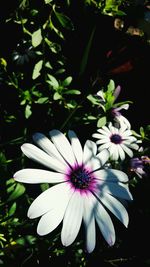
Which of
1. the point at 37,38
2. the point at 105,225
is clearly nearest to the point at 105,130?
the point at 37,38

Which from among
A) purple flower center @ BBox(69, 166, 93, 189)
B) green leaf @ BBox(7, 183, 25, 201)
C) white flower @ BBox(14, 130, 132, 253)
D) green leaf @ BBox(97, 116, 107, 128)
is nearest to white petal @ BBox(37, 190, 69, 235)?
white flower @ BBox(14, 130, 132, 253)

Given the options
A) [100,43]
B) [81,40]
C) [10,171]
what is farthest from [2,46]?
[10,171]

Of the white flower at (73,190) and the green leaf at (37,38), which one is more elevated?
the green leaf at (37,38)

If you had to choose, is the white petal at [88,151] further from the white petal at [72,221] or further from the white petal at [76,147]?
the white petal at [72,221]

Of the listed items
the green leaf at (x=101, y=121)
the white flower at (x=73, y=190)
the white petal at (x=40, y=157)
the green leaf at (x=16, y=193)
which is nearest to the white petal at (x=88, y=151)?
the white flower at (x=73, y=190)

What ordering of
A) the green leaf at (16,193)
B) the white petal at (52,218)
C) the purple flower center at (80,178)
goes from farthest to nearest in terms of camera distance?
the green leaf at (16,193), the purple flower center at (80,178), the white petal at (52,218)

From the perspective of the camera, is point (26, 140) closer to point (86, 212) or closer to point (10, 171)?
point (10, 171)

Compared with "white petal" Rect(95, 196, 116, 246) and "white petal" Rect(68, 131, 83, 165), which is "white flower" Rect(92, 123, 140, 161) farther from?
"white petal" Rect(95, 196, 116, 246)
